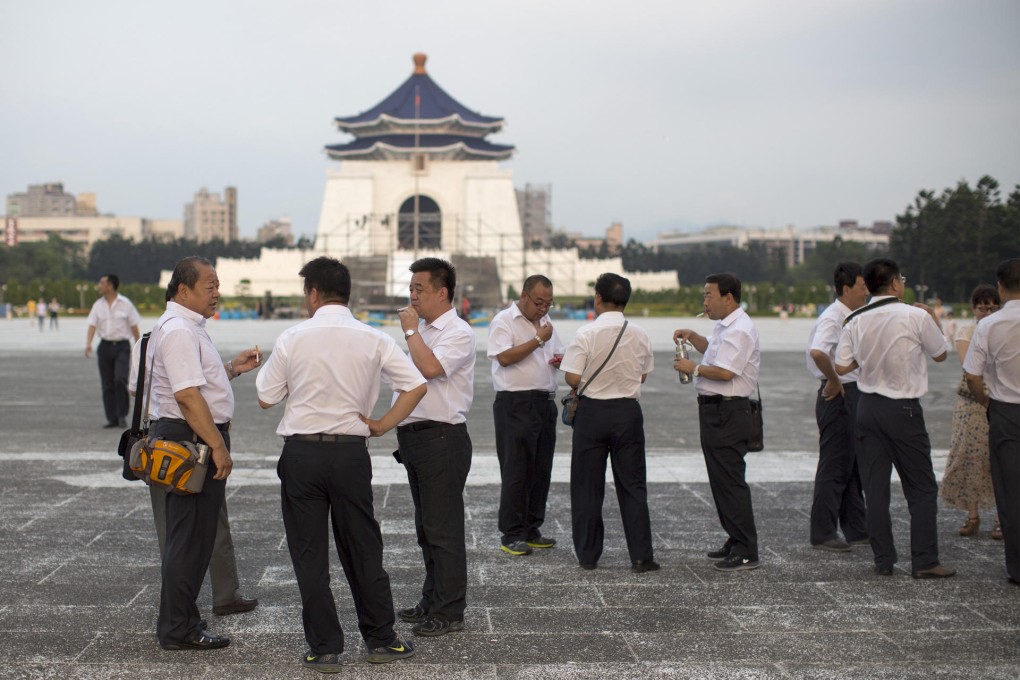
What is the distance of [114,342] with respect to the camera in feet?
34.6

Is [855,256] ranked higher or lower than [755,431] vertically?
higher

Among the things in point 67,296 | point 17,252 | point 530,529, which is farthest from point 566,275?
point 530,529

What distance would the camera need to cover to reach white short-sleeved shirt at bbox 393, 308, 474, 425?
448cm

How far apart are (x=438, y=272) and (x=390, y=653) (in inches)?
60.4

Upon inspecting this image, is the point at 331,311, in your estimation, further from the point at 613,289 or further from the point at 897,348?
the point at 897,348

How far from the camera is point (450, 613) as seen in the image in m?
4.41

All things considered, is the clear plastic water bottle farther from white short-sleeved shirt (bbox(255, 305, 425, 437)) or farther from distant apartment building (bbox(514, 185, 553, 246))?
distant apartment building (bbox(514, 185, 553, 246))

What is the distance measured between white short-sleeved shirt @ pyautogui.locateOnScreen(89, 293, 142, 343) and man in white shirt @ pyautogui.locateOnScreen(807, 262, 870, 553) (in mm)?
6713

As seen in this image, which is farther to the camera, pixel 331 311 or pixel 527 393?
pixel 527 393

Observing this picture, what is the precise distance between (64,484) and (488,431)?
4219mm

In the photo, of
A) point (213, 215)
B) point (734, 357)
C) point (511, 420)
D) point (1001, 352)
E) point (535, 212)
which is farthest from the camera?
point (213, 215)

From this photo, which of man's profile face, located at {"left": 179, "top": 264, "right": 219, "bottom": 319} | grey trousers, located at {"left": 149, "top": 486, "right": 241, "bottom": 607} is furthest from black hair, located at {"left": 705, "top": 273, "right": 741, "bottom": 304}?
grey trousers, located at {"left": 149, "top": 486, "right": 241, "bottom": 607}

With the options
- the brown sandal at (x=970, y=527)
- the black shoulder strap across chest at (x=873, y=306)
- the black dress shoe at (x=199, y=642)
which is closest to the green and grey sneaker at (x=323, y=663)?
the black dress shoe at (x=199, y=642)

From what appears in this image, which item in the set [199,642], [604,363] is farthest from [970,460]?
[199,642]
